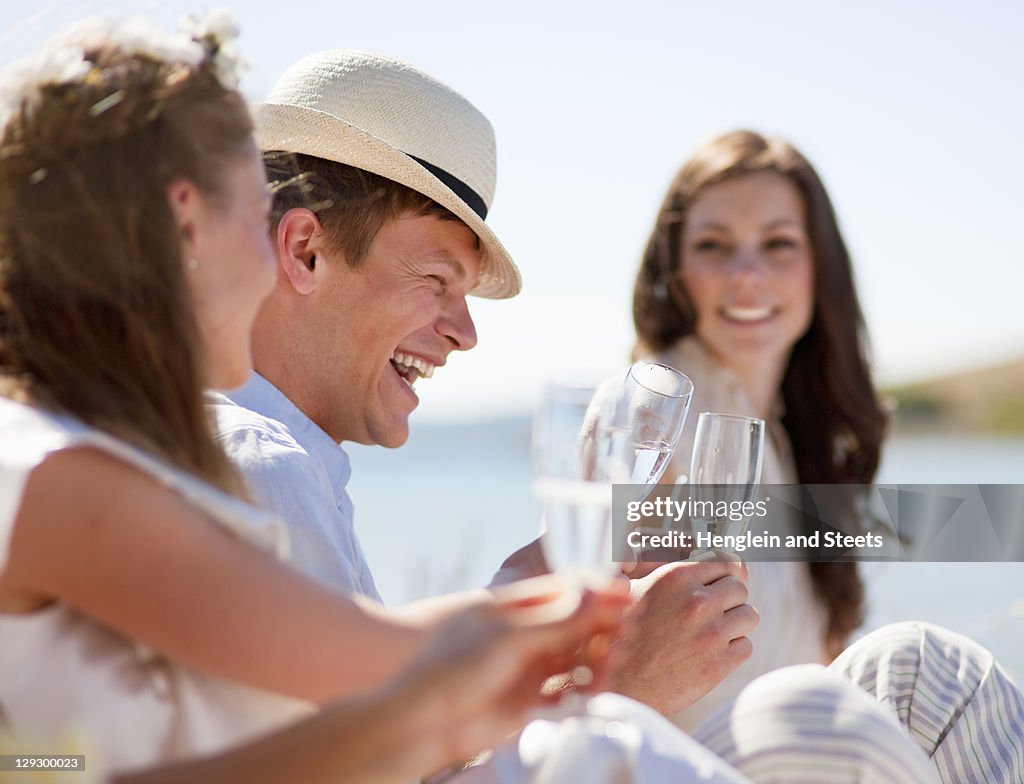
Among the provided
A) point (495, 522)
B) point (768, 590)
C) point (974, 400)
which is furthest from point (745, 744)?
point (974, 400)

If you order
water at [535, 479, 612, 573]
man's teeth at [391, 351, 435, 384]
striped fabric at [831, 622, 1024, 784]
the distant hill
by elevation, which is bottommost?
the distant hill

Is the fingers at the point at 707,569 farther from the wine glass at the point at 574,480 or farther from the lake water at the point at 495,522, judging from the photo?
the lake water at the point at 495,522

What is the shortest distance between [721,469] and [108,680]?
1.26 metres

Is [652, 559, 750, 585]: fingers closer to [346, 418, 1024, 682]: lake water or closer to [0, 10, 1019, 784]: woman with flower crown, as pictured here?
[0, 10, 1019, 784]: woman with flower crown

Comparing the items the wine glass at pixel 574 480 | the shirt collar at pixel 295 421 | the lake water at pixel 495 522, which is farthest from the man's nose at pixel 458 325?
the lake water at pixel 495 522

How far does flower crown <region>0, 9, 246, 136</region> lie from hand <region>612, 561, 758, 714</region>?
1.22m

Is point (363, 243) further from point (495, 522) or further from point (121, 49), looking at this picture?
point (495, 522)

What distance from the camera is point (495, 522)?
11414 mm

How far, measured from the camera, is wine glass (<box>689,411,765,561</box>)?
2.24 meters

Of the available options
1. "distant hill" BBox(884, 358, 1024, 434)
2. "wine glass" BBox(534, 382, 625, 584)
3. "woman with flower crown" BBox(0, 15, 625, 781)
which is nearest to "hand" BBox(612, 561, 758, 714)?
"wine glass" BBox(534, 382, 625, 584)

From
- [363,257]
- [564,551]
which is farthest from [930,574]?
[564,551]

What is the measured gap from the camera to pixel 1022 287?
28422 millimetres

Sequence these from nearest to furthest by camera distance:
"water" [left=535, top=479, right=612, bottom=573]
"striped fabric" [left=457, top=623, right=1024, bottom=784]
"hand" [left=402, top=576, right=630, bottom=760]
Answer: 1. "hand" [left=402, top=576, right=630, bottom=760]
2. "water" [left=535, top=479, right=612, bottom=573]
3. "striped fabric" [left=457, top=623, right=1024, bottom=784]

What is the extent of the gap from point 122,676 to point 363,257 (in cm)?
161
